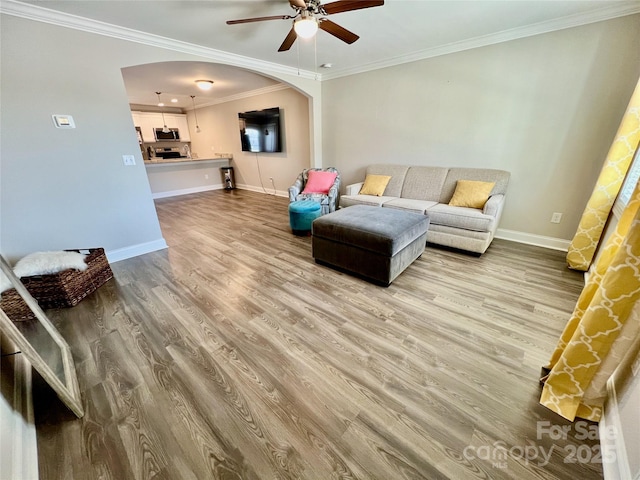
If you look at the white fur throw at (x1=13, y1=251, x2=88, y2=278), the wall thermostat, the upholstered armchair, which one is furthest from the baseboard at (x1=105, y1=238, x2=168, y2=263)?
the upholstered armchair

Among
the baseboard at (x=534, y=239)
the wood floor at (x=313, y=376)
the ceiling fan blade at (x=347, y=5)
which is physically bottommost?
the wood floor at (x=313, y=376)

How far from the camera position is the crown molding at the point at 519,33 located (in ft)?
7.66

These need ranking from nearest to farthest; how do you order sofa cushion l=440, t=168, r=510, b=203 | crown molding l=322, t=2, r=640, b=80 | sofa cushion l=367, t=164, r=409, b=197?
crown molding l=322, t=2, r=640, b=80
sofa cushion l=440, t=168, r=510, b=203
sofa cushion l=367, t=164, r=409, b=197

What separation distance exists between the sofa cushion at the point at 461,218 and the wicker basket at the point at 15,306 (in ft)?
12.5

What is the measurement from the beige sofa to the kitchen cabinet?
6526mm

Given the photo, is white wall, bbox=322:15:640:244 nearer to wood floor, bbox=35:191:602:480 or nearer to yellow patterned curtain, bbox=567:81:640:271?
yellow patterned curtain, bbox=567:81:640:271

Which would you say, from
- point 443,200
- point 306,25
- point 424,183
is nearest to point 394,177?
point 424,183

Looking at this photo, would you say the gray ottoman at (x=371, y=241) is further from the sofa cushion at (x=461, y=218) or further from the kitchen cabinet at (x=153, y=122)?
the kitchen cabinet at (x=153, y=122)

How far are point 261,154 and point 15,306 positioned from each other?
5312 mm

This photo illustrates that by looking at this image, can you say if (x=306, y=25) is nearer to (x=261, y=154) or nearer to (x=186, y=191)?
(x=261, y=154)

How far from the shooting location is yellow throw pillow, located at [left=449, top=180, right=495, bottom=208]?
3.07m

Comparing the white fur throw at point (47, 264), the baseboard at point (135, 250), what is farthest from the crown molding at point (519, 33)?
the white fur throw at point (47, 264)

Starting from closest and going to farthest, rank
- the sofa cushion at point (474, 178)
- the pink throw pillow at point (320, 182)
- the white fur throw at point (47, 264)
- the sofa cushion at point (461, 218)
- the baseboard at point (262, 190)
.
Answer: the white fur throw at point (47, 264) → the sofa cushion at point (461, 218) → the sofa cushion at point (474, 178) → the pink throw pillow at point (320, 182) → the baseboard at point (262, 190)

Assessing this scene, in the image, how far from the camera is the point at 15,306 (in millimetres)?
1834
